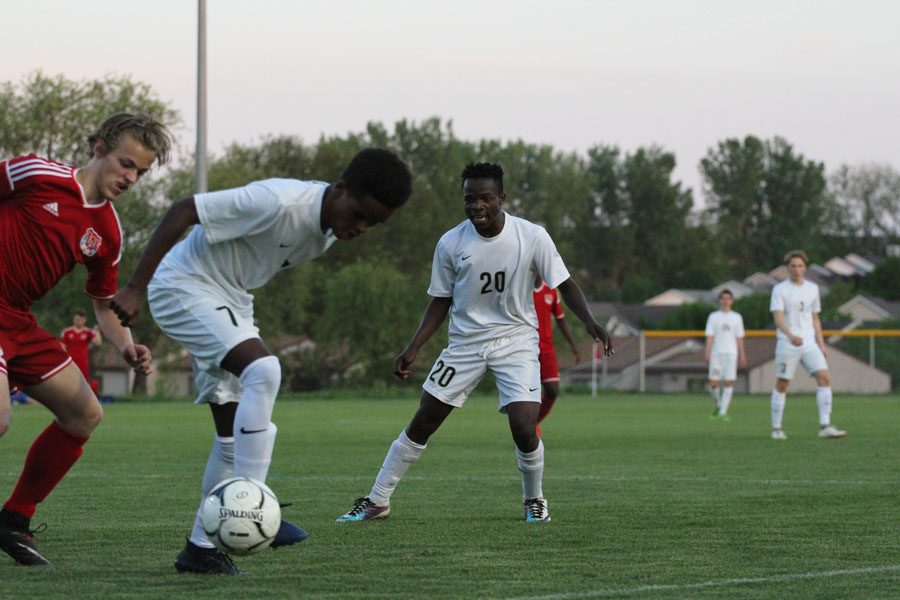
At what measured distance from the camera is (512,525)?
8445mm

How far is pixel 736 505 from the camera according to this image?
9.58 m

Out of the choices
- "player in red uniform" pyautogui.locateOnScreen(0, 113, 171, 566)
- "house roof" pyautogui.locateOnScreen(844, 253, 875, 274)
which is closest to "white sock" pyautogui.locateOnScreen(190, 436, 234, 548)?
"player in red uniform" pyautogui.locateOnScreen(0, 113, 171, 566)

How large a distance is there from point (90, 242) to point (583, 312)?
3.25 meters

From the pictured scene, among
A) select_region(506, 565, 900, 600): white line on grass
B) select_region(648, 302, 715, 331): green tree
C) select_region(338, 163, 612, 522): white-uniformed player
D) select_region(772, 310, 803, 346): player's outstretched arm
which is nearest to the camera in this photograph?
select_region(506, 565, 900, 600): white line on grass

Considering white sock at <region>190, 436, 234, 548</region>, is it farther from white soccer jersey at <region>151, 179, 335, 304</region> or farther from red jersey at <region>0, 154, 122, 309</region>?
red jersey at <region>0, 154, 122, 309</region>

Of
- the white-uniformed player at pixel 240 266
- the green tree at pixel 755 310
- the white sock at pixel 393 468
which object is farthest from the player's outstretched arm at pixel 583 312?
the green tree at pixel 755 310

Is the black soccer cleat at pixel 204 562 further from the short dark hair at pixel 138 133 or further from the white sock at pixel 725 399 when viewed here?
the white sock at pixel 725 399

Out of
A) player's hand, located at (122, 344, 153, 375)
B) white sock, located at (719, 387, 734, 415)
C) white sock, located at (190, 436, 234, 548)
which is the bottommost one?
white sock, located at (719, 387, 734, 415)

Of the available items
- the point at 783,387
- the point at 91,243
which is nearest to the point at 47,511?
the point at 91,243

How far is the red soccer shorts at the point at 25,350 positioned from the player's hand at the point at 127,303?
0.59m

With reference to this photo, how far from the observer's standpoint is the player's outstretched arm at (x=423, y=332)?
28.7 ft

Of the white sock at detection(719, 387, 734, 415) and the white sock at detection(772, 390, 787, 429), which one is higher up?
the white sock at detection(772, 390, 787, 429)

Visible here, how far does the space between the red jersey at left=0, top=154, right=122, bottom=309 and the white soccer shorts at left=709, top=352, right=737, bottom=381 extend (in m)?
22.5

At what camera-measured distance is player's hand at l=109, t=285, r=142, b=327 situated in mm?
6094
